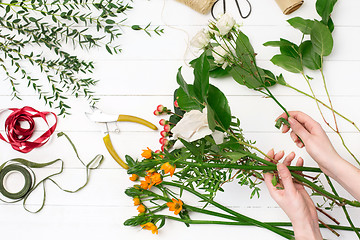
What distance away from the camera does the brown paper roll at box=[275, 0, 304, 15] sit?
1081 millimetres

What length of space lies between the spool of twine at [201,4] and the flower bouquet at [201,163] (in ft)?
0.73

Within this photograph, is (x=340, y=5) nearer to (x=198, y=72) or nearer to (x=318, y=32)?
(x=318, y=32)

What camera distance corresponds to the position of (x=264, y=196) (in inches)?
43.0

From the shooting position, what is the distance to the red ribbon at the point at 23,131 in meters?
1.13

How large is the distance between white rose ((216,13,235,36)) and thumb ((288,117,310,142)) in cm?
31

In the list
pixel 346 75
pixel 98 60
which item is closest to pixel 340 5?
pixel 346 75

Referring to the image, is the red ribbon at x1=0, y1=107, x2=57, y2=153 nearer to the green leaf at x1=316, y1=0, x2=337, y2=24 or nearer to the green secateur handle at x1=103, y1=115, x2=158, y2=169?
the green secateur handle at x1=103, y1=115, x2=158, y2=169

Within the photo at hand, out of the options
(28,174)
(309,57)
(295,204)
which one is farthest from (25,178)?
(309,57)

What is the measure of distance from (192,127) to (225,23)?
1.09 feet

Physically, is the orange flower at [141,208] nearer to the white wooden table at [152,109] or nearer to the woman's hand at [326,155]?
the white wooden table at [152,109]

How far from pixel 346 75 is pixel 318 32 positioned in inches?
9.8

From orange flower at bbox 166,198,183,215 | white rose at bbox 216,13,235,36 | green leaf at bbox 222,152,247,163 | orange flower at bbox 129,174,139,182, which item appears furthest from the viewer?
orange flower at bbox 129,174,139,182

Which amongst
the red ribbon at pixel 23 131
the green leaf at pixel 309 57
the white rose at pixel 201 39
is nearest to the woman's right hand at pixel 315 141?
the green leaf at pixel 309 57

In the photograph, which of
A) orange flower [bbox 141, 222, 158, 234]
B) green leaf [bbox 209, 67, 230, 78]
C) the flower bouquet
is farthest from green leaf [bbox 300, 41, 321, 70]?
orange flower [bbox 141, 222, 158, 234]
